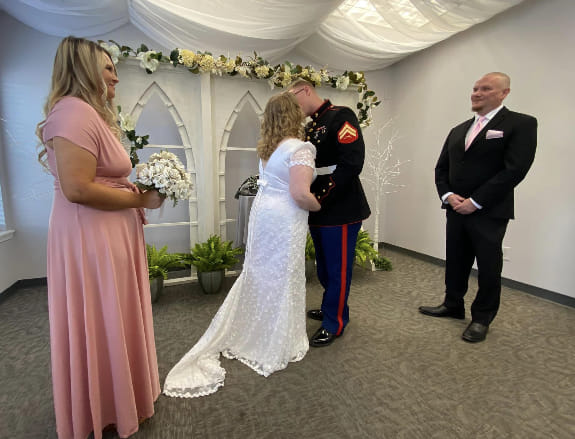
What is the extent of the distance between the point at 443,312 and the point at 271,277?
5.41 ft

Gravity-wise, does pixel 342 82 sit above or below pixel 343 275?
above

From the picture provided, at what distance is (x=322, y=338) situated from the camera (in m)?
2.11

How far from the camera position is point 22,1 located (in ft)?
7.84

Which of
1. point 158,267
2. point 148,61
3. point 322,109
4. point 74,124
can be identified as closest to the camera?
point 74,124

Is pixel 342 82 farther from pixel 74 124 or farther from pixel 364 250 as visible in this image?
pixel 74 124

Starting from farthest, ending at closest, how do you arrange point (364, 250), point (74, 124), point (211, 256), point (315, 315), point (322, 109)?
point (364, 250)
point (211, 256)
point (315, 315)
point (322, 109)
point (74, 124)

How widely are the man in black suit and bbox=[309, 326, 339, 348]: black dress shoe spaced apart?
0.98 m

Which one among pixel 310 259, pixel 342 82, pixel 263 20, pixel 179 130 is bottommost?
pixel 310 259

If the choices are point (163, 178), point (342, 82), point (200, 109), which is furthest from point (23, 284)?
point (342, 82)

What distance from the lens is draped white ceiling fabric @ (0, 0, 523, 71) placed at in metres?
2.58

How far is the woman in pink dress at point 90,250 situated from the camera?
3.35 ft

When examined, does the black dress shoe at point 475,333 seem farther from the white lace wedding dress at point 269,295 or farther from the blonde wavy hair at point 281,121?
the blonde wavy hair at point 281,121

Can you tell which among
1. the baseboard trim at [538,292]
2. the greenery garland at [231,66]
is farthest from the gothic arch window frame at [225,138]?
the baseboard trim at [538,292]

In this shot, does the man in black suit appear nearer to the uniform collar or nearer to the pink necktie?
the pink necktie
